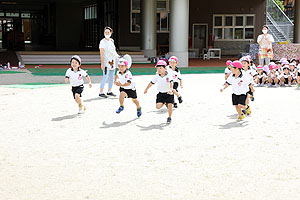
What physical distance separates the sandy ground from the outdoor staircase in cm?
2750

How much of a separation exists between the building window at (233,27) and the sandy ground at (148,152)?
23.7 m

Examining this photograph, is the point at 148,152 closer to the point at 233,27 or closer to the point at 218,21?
the point at 218,21

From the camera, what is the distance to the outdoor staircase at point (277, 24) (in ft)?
118

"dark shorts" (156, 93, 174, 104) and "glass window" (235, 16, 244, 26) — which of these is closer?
"dark shorts" (156, 93, 174, 104)

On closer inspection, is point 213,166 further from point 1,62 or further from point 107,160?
point 1,62

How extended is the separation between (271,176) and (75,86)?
5.13 m

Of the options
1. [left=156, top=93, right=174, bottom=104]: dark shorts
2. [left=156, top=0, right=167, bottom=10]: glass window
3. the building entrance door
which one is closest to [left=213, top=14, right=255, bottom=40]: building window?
the building entrance door

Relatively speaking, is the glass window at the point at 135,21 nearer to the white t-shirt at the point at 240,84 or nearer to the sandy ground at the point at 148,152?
the sandy ground at the point at 148,152

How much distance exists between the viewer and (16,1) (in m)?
38.0

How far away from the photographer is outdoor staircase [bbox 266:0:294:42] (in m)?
35.9

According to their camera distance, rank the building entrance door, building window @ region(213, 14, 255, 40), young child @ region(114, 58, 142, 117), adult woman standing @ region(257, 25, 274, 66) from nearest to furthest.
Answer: young child @ region(114, 58, 142, 117) < adult woman standing @ region(257, 25, 274, 66) < the building entrance door < building window @ region(213, 14, 255, 40)

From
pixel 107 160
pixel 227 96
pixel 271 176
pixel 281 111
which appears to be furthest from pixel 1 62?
pixel 271 176

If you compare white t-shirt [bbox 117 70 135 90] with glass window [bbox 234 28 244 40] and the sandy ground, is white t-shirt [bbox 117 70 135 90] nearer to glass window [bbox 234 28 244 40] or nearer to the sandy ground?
the sandy ground

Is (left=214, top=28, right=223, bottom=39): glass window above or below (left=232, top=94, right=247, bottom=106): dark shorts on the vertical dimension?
above
